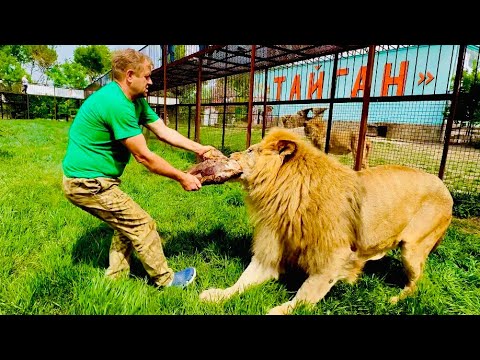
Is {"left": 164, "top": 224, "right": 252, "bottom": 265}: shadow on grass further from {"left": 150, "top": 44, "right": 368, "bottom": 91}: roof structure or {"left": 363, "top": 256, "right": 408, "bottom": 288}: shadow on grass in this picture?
{"left": 150, "top": 44, "right": 368, "bottom": 91}: roof structure

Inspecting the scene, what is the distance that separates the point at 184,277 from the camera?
9.91 ft

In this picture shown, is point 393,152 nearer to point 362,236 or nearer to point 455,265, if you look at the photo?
point 455,265

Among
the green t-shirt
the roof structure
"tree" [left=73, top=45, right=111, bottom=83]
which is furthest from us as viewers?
"tree" [left=73, top=45, right=111, bottom=83]

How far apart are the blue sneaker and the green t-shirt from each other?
1.12 m

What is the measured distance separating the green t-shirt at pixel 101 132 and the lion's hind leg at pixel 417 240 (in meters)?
2.73

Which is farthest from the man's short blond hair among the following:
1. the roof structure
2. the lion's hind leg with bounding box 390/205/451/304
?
the roof structure

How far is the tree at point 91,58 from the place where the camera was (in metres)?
71.0

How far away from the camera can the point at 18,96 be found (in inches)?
1248

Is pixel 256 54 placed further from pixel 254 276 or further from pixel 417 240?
pixel 254 276

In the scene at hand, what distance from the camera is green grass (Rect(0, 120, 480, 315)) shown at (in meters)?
2.57
